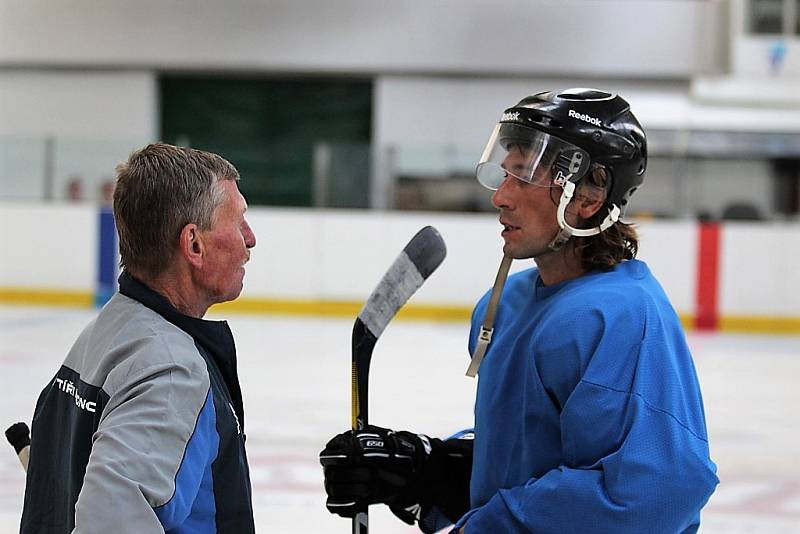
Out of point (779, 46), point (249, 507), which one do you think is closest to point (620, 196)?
point (249, 507)

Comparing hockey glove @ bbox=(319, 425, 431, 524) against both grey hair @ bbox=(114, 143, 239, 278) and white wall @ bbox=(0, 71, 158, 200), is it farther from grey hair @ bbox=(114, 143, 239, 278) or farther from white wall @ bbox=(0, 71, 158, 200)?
white wall @ bbox=(0, 71, 158, 200)

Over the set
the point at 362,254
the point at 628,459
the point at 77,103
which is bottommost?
the point at 362,254

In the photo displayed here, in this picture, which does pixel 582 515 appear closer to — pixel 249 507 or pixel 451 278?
pixel 249 507

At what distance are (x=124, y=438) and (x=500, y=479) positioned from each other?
632 mm

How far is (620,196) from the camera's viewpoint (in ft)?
5.41

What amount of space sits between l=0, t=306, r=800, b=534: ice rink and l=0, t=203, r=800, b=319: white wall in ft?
1.60

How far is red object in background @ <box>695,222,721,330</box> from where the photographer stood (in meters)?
10.5

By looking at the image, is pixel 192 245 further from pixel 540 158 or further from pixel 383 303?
pixel 540 158

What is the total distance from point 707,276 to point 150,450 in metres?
9.89

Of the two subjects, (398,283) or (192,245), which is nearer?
(192,245)

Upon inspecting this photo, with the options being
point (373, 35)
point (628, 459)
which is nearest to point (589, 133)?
point (628, 459)

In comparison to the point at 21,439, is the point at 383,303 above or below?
above

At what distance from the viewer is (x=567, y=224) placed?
162 centimetres

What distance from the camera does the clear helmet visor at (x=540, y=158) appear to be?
161 centimetres
